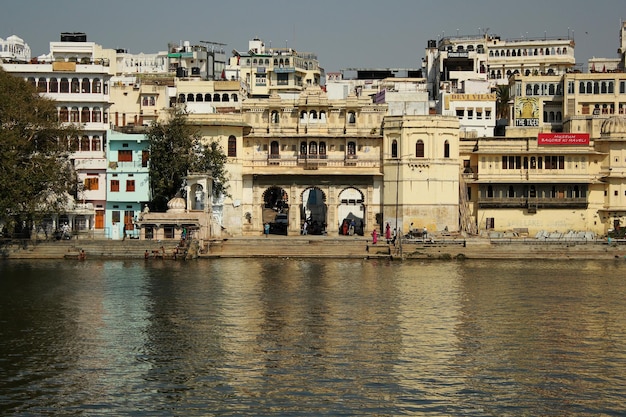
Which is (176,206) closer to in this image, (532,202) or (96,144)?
(96,144)

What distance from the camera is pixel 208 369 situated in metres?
31.9

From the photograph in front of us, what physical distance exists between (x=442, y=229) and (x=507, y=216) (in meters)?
5.71

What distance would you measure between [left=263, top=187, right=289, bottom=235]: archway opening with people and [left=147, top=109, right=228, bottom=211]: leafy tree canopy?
585 cm

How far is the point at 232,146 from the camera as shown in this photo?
235ft

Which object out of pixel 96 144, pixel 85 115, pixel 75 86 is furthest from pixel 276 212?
pixel 75 86

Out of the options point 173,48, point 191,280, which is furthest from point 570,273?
point 173,48

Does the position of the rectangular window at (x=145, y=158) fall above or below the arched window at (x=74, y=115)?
below

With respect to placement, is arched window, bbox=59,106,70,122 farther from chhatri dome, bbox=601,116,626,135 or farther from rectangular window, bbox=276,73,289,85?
rectangular window, bbox=276,73,289,85

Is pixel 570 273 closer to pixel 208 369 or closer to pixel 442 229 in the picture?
pixel 442 229

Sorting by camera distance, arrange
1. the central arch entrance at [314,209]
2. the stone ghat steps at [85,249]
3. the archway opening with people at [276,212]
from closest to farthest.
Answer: the stone ghat steps at [85,249]
the archway opening with people at [276,212]
the central arch entrance at [314,209]

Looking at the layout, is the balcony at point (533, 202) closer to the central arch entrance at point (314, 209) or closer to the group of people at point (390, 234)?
the group of people at point (390, 234)

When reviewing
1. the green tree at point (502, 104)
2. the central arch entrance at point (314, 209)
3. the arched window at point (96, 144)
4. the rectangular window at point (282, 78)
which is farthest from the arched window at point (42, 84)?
the rectangular window at point (282, 78)

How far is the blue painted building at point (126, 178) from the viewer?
Answer: 7025 centimetres

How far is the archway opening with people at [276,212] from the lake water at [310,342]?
19.6 metres
